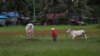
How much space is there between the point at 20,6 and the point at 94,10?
13.9m

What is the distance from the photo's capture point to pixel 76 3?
224ft

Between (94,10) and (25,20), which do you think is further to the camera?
(94,10)

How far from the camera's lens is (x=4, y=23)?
2472 inches

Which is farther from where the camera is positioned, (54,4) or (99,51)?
(54,4)

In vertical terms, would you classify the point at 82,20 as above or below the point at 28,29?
below

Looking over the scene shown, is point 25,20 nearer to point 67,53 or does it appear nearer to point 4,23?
point 4,23

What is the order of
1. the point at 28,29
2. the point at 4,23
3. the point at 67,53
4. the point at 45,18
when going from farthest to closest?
the point at 45,18, the point at 4,23, the point at 28,29, the point at 67,53

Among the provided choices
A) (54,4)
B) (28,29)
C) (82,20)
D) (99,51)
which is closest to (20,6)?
(54,4)

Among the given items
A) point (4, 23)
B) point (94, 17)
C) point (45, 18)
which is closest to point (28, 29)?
point (4, 23)

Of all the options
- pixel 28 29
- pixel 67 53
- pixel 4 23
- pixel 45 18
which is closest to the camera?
pixel 67 53

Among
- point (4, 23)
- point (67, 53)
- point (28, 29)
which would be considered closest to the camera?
point (67, 53)

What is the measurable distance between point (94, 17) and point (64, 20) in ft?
25.7

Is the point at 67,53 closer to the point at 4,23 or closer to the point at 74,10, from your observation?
the point at 4,23

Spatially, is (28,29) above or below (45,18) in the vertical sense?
above
